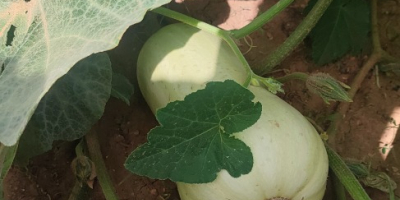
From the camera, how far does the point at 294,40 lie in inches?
63.3

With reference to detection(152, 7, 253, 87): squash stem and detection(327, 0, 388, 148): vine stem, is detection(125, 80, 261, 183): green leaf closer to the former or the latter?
detection(152, 7, 253, 87): squash stem

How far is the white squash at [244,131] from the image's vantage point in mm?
1271

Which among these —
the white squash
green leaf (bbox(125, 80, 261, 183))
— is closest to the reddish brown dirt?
the white squash

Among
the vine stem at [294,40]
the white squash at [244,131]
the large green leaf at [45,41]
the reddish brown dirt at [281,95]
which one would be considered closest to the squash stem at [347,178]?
the white squash at [244,131]

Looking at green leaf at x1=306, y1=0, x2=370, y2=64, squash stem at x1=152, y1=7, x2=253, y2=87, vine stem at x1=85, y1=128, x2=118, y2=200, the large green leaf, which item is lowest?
vine stem at x1=85, y1=128, x2=118, y2=200

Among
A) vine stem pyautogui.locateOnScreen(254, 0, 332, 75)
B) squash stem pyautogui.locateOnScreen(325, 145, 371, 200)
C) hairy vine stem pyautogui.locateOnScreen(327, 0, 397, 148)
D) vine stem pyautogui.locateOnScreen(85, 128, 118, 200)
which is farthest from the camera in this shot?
hairy vine stem pyautogui.locateOnScreen(327, 0, 397, 148)

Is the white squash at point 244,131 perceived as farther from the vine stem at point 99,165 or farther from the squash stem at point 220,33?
the vine stem at point 99,165

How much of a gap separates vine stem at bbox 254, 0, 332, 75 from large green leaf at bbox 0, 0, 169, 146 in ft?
2.07

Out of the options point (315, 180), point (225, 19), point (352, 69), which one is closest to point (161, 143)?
point (315, 180)

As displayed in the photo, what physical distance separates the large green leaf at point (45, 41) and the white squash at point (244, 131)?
36 centimetres

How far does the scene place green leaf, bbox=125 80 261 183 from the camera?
1.18 meters

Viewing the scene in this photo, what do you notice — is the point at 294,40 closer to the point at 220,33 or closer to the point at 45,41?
the point at 220,33

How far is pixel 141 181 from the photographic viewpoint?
1.62 metres

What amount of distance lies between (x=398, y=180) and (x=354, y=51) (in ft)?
1.26
